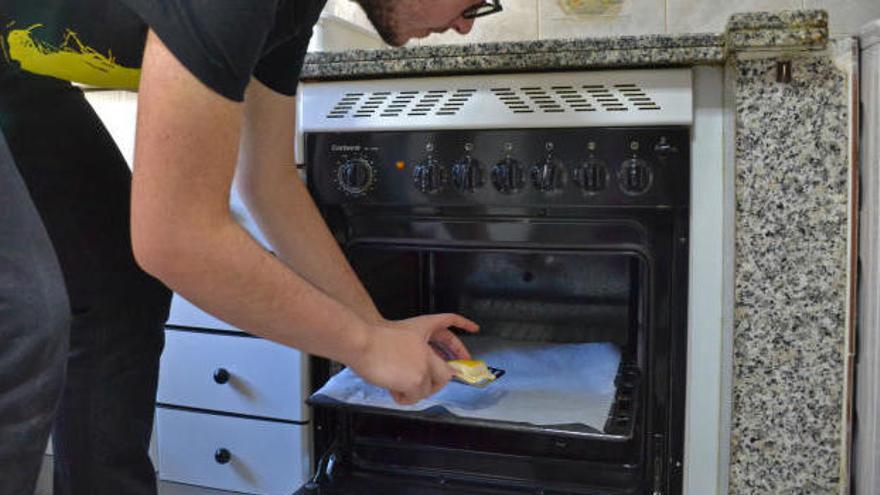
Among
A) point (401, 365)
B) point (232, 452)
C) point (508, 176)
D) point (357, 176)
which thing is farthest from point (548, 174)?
point (232, 452)

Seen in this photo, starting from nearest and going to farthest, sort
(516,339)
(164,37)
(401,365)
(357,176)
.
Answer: (164,37), (401,365), (357,176), (516,339)

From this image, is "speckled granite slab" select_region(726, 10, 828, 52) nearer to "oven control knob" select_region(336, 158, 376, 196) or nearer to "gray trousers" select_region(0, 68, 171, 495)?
"oven control knob" select_region(336, 158, 376, 196)

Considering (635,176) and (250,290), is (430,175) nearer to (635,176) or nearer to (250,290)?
(635,176)

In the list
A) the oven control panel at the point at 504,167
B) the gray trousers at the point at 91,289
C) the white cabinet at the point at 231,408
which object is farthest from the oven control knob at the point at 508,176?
the gray trousers at the point at 91,289

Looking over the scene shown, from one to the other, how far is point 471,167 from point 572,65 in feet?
0.60

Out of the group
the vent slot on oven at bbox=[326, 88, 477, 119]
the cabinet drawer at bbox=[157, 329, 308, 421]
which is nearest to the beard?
the vent slot on oven at bbox=[326, 88, 477, 119]

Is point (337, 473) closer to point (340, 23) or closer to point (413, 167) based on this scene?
point (413, 167)

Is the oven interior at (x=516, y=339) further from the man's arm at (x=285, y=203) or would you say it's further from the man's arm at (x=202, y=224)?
the man's arm at (x=202, y=224)

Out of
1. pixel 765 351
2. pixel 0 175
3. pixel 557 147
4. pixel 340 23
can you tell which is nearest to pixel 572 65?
pixel 557 147

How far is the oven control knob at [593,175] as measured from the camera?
98cm

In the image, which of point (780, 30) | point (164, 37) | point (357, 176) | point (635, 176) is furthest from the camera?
point (357, 176)

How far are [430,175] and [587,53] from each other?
0.26 meters

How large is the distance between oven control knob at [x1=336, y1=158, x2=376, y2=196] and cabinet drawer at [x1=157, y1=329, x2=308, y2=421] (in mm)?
252

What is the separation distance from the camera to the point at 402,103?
103 cm
